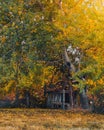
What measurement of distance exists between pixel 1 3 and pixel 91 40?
1015cm

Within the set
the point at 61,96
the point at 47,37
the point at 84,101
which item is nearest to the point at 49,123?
the point at 84,101

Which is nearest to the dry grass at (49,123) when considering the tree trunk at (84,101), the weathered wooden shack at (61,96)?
the tree trunk at (84,101)

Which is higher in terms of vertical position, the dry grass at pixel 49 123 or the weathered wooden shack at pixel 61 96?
the weathered wooden shack at pixel 61 96

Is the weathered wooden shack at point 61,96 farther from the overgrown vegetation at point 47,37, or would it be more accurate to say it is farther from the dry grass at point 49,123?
the dry grass at point 49,123

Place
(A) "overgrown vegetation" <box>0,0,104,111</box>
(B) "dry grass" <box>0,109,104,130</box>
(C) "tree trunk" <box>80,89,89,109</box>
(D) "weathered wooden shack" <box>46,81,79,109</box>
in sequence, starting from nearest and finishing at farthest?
1. (B) "dry grass" <box>0,109,104,130</box>
2. (A) "overgrown vegetation" <box>0,0,104,111</box>
3. (C) "tree trunk" <box>80,89,89,109</box>
4. (D) "weathered wooden shack" <box>46,81,79,109</box>

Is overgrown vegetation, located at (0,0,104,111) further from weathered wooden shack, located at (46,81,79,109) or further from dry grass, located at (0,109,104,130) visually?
dry grass, located at (0,109,104,130)

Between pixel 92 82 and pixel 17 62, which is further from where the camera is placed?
pixel 17 62

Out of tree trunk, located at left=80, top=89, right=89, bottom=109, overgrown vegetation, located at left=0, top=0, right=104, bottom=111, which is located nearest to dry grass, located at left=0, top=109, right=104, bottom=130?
overgrown vegetation, located at left=0, top=0, right=104, bottom=111

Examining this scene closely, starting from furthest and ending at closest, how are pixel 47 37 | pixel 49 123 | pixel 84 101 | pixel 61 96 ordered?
pixel 61 96
pixel 84 101
pixel 47 37
pixel 49 123

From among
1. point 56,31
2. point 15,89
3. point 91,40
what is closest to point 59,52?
point 56,31

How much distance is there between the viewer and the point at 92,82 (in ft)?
105

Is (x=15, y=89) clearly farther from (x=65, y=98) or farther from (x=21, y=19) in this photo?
(x=21, y=19)

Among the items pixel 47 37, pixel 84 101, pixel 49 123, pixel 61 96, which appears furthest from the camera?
pixel 61 96

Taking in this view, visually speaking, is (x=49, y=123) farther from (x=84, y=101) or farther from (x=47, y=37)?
(x=47, y=37)
